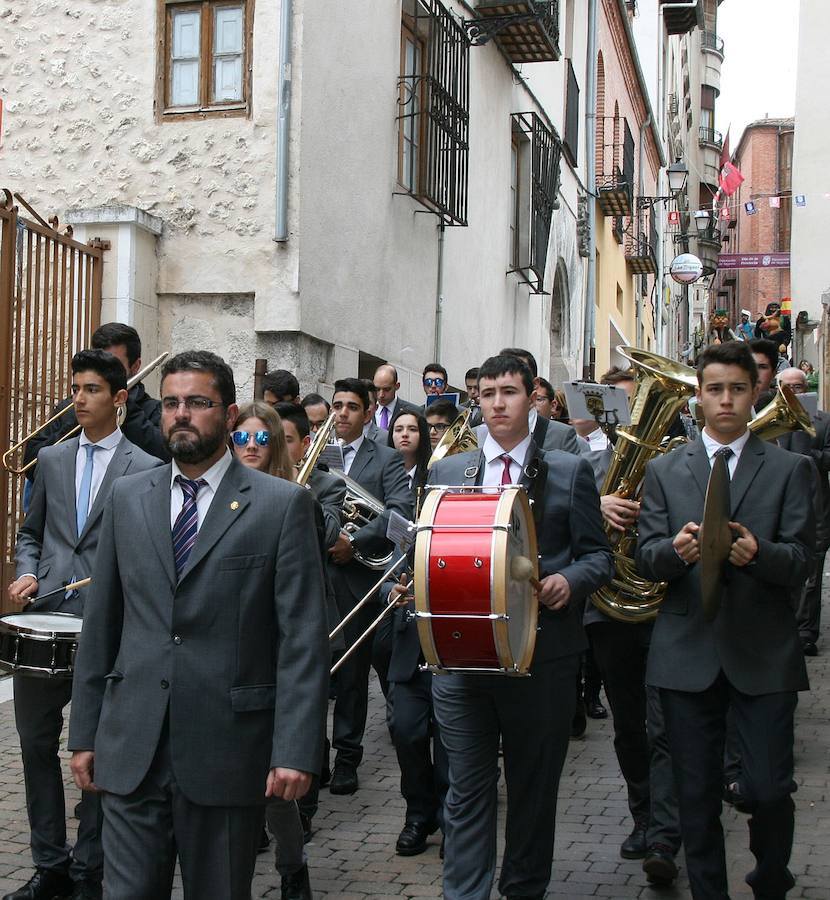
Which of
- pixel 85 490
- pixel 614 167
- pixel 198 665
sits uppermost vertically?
pixel 614 167

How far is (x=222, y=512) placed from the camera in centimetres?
372

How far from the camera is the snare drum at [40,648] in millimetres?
4559

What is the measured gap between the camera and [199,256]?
411 inches

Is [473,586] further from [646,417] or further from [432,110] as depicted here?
[432,110]

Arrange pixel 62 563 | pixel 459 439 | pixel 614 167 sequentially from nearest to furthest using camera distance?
pixel 62 563
pixel 459 439
pixel 614 167

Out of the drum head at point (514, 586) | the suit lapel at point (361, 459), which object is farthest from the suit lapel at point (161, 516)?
the suit lapel at point (361, 459)

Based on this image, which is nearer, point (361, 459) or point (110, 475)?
point (110, 475)

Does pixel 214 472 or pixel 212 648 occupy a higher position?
pixel 214 472

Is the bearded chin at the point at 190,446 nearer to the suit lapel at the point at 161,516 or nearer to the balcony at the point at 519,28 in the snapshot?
the suit lapel at the point at 161,516

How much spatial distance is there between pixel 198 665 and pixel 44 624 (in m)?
1.28

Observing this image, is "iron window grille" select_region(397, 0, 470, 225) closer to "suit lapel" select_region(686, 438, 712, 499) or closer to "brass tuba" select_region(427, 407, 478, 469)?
"brass tuba" select_region(427, 407, 478, 469)

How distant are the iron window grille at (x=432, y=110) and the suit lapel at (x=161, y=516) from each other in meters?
9.30

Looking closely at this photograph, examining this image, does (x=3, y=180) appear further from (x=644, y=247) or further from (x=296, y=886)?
(x=644, y=247)

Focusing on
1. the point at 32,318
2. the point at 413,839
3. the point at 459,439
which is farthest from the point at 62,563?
the point at 32,318
